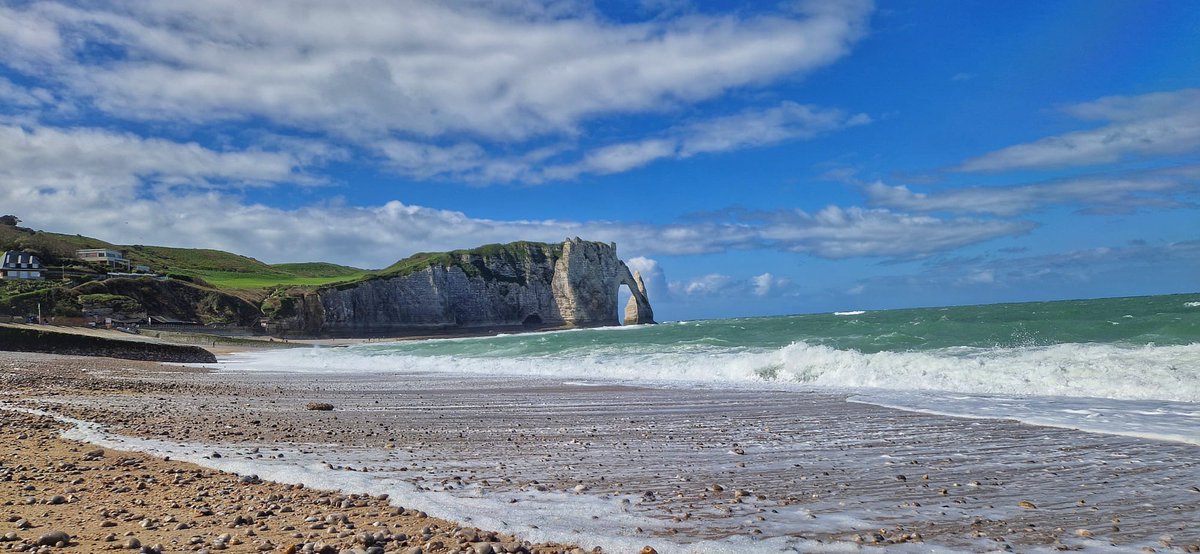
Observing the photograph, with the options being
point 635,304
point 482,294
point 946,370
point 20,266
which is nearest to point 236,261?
point 20,266

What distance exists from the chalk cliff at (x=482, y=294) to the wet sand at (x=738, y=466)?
2827 inches

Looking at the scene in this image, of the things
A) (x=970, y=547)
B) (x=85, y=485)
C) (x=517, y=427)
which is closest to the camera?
(x=970, y=547)

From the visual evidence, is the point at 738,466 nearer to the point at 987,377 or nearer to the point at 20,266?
the point at 987,377

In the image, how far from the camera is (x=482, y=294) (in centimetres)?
9525

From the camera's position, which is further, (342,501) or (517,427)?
(517,427)

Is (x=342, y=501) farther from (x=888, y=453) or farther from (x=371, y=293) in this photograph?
(x=371, y=293)

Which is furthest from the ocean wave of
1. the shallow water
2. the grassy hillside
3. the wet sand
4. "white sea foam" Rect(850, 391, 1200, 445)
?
the grassy hillside

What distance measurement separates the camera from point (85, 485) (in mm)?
5625

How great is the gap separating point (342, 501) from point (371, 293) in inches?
3323

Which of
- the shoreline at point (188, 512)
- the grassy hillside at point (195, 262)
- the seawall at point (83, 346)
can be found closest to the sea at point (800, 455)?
the shoreline at point (188, 512)

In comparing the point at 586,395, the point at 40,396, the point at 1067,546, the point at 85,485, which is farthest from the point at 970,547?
the point at 40,396

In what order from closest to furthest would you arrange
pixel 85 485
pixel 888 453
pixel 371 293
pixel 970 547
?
pixel 970 547 < pixel 85 485 < pixel 888 453 < pixel 371 293

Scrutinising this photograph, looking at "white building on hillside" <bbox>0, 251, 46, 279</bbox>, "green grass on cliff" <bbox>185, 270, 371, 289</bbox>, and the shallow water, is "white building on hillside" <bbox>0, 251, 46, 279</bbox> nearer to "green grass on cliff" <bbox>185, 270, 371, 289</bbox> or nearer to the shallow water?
"green grass on cliff" <bbox>185, 270, 371, 289</bbox>

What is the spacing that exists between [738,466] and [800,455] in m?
0.98
